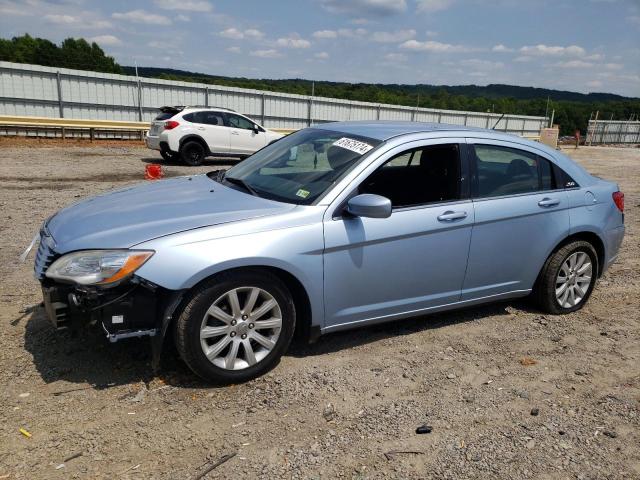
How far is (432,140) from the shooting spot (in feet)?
13.6

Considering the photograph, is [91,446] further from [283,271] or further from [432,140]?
[432,140]

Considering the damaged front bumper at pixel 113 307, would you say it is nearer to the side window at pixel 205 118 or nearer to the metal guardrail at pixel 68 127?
the side window at pixel 205 118

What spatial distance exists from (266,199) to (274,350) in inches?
41.0

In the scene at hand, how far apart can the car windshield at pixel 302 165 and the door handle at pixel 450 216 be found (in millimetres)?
726

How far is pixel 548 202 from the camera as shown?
178 inches

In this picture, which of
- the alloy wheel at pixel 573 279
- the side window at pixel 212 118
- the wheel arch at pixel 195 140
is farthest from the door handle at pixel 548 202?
the side window at pixel 212 118

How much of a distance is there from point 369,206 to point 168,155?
13.7m

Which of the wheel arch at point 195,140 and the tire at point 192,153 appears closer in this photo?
the wheel arch at point 195,140

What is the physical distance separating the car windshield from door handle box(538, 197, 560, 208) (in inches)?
62.1

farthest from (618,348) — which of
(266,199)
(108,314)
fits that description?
(108,314)

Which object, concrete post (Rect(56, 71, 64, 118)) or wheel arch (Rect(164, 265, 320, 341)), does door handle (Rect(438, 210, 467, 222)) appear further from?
concrete post (Rect(56, 71, 64, 118))

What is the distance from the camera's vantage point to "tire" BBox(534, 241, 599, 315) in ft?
15.5

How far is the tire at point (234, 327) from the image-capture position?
3.21m

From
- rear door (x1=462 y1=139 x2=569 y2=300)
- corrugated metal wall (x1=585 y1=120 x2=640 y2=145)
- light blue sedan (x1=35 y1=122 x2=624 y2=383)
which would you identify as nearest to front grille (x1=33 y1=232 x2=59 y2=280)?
light blue sedan (x1=35 y1=122 x2=624 y2=383)
